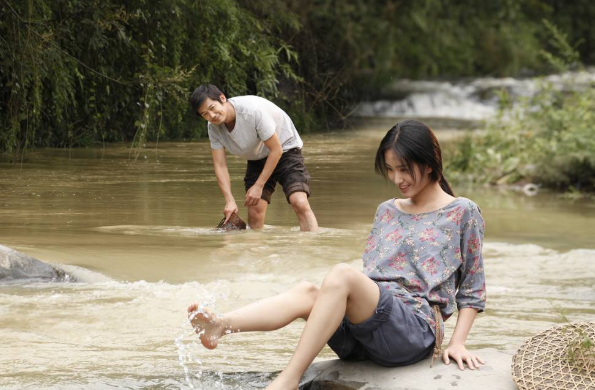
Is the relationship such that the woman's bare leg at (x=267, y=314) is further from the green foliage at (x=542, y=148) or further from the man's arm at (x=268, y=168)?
the green foliage at (x=542, y=148)

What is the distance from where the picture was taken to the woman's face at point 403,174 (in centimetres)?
326

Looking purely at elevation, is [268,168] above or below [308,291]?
below

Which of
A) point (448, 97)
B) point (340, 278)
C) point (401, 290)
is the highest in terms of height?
point (340, 278)

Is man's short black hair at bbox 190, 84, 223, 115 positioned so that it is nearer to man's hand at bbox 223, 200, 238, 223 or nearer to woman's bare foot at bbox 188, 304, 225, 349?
man's hand at bbox 223, 200, 238, 223

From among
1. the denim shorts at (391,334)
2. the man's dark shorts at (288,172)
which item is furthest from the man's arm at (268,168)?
the denim shorts at (391,334)

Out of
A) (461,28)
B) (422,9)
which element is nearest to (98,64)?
(422,9)

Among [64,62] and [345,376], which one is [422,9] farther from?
[345,376]

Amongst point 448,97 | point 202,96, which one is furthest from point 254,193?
point 448,97

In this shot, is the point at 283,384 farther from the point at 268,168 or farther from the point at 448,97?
the point at 448,97

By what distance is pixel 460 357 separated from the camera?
10.3 ft

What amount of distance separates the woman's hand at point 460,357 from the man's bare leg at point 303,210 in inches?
147

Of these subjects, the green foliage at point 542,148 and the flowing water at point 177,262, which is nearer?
the flowing water at point 177,262

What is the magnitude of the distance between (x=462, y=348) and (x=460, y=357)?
0.04 m

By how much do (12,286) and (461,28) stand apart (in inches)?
590
